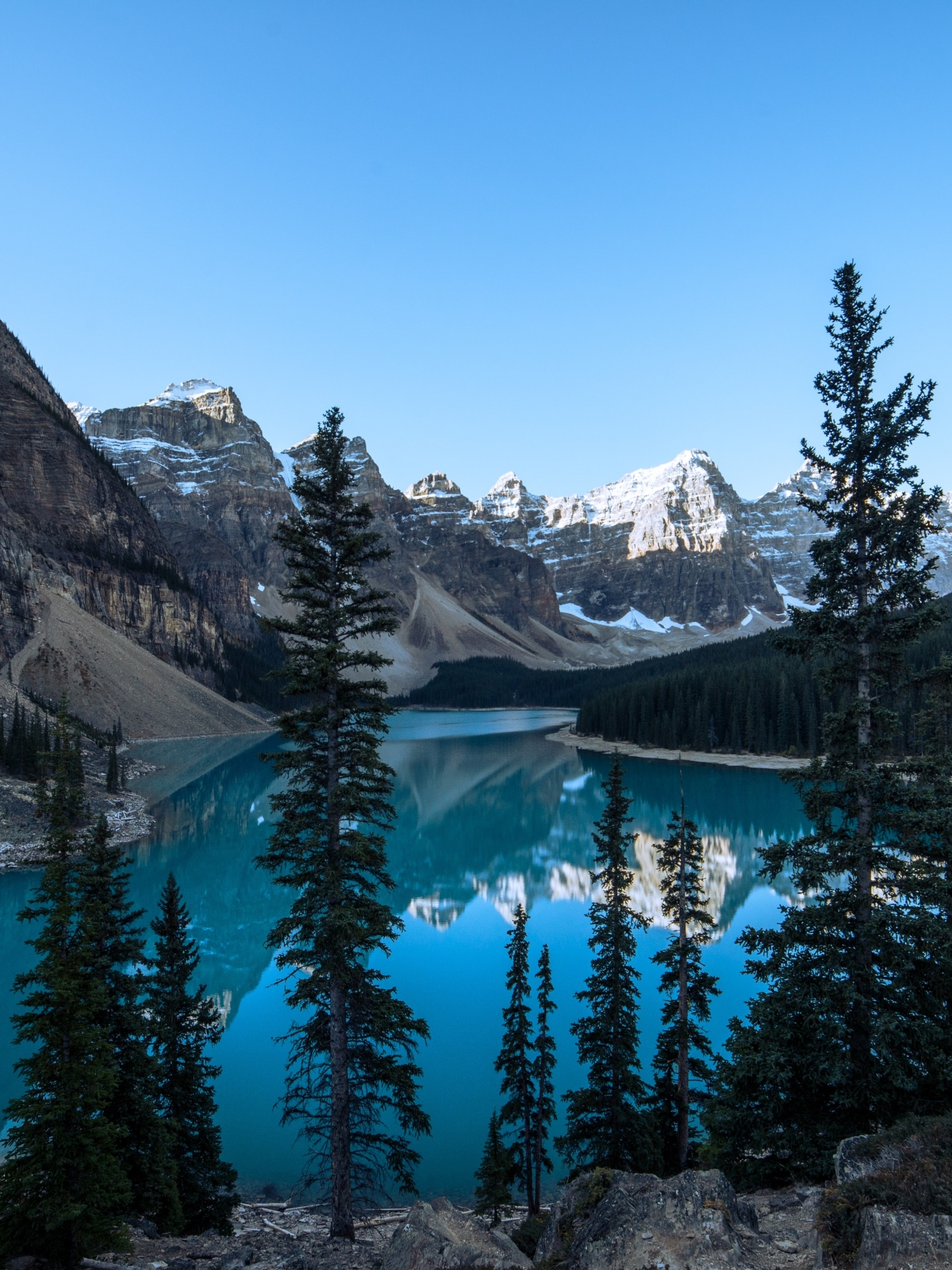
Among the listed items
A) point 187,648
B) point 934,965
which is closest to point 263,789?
point 934,965

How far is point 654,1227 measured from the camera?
20.2 feet

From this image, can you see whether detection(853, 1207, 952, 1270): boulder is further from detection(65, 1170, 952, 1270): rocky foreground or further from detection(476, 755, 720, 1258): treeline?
detection(476, 755, 720, 1258): treeline

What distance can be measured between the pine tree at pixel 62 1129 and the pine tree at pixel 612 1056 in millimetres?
7977

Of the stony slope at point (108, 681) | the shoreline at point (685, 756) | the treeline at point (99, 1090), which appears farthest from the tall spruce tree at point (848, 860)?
the stony slope at point (108, 681)

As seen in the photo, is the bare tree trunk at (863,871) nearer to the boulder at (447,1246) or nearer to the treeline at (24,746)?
the boulder at (447,1246)

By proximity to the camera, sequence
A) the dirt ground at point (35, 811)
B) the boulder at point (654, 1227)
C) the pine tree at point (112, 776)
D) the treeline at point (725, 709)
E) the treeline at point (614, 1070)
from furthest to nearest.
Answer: the treeline at point (725, 709) → the pine tree at point (112, 776) → the dirt ground at point (35, 811) → the treeline at point (614, 1070) → the boulder at point (654, 1227)

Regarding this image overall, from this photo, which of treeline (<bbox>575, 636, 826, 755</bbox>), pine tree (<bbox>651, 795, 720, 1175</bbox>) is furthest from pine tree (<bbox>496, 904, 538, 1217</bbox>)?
treeline (<bbox>575, 636, 826, 755</bbox>)

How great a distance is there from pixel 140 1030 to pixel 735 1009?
18.0 metres

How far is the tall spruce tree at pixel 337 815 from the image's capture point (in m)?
10.8

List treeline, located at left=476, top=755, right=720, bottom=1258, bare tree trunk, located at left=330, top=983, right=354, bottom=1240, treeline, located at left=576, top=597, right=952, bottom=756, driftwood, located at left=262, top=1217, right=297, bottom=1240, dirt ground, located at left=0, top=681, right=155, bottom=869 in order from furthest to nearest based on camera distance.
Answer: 1. treeline, located at left=576, top=597, right=952, bottom=756
2. dirt ground, located at left=0, top=681, right=155, bottom=869
3. treeline, located at left=476, top=755, right=720, bottom=1258
4. driftwood, located at left=262, top=1217, right=297, bottom=1240
5. bare tree trunk, located at left=330, top=983, right=354, bottom=1240

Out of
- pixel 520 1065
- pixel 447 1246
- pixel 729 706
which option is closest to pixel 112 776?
pixel 520 1065

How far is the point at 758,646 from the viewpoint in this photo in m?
113

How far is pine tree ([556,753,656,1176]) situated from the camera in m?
12.8

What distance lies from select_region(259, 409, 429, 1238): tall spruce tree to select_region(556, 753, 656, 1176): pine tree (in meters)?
3.34
